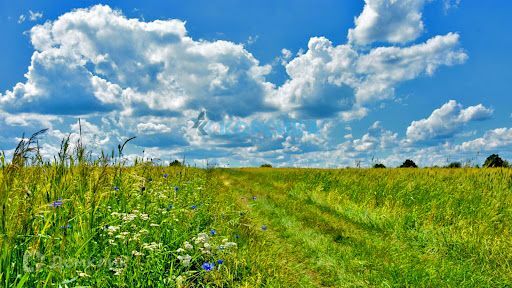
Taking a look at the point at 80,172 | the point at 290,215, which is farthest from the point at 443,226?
the point at 80,172

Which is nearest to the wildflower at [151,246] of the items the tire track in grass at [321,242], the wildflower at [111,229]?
the wildflower at [111,229]

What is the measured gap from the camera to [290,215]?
1252 centimetres

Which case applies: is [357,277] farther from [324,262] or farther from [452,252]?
[452,252]

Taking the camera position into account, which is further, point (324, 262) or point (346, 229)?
point (346, 229)

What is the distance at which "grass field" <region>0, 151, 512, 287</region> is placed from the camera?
451cm

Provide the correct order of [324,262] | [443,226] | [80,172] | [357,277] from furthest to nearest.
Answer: [443,226] < [324,262] < [357,277] < [80,172]

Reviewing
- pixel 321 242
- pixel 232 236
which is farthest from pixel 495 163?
pixel 232 236

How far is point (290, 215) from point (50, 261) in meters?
8.84

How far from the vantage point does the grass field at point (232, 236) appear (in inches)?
177

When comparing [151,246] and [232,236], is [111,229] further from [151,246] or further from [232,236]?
[232,236]

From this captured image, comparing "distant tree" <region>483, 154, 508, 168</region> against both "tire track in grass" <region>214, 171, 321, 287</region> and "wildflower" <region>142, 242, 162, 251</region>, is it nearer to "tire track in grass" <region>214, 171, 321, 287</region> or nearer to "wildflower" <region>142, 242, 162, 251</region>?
"tire track in grass" <region>214, 171, 321, 287</region>

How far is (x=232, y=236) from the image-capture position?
736 cm

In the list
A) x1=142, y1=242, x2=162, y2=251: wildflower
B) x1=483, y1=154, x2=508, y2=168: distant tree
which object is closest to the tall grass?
x1=142, y1=242, x2=162, y2=251: wildflower

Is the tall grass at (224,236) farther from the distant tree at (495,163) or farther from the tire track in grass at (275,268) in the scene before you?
the distant tree at (495,163)
